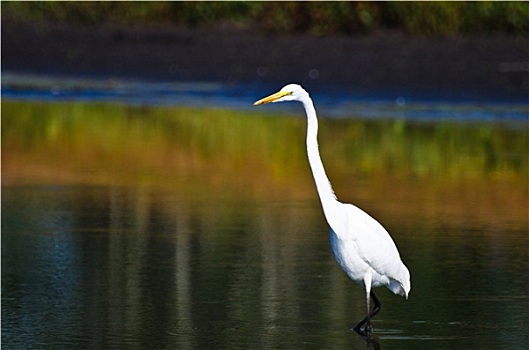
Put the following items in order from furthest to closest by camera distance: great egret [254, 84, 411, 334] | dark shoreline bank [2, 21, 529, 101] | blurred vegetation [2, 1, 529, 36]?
1. blurred vegetation [2, 1, 529, 36]
2. dark shoreline bank [2, 21, 529, 101]
3. great egret [254, 84, 411, 334]

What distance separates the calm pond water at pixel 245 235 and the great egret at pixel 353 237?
28cm

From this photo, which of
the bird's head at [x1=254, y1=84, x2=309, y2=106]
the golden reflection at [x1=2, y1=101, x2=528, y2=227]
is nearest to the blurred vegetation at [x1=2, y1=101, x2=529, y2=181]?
the golden reflection at [x1=2, y1=101, x2=528, y2=227]

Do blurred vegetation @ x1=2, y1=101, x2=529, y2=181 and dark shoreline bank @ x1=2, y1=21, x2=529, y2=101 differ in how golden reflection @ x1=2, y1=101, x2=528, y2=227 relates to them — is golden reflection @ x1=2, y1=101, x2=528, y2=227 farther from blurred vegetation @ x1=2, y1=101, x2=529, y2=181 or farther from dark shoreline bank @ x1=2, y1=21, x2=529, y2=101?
dark shoreline bank @ x1=2, y1=21, x2=529, y2=101

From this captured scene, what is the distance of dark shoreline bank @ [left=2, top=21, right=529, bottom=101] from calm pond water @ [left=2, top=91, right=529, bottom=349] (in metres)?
4.06

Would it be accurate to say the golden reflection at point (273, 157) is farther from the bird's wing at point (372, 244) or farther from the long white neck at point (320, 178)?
the long white neck at point (320, 178)

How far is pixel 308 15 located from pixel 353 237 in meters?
17.8

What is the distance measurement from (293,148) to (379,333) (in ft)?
27.7

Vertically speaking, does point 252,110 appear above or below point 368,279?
above

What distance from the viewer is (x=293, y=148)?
15891mm

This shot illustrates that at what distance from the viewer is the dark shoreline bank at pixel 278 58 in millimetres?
22031

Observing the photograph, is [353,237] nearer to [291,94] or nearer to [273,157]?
[291,94]

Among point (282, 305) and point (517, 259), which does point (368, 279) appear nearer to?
point (282, 305)

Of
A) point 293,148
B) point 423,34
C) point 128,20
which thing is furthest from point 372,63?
point 293,148

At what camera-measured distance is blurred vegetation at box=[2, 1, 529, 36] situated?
24.0 metres
